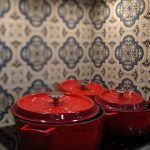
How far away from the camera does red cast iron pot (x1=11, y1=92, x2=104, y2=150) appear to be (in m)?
0.58

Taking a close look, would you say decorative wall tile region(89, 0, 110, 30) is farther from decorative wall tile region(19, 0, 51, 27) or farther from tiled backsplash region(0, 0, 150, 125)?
decorative wall tile region(19, 0, 51, 27)

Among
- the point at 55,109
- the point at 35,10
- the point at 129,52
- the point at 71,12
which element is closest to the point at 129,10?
the point at 129,52

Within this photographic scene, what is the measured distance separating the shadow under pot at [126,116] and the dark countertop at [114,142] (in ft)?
0.06

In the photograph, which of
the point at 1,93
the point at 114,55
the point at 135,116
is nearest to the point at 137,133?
the point at 135,116

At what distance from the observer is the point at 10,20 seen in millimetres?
1123

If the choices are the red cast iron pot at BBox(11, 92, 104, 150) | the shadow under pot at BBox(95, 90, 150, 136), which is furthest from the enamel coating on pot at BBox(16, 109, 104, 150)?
the shadow under pot at BBox(95, 90, 150, 136)

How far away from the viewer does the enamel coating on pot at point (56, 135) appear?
1.90 ft

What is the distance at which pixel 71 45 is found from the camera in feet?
4.29

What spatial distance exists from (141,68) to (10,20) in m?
0.64

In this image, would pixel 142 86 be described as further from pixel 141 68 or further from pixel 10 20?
pixel 10 20

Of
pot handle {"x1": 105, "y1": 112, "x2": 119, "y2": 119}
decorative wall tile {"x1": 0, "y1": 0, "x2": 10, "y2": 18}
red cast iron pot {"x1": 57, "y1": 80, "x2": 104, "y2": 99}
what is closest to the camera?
pot handle {"x1": 105, "y1": 112, "x2": 119, "y2": 119}

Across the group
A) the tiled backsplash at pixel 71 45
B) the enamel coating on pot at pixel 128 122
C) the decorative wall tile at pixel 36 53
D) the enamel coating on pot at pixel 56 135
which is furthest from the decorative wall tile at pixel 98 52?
the enamel coating on pot at pixel 56 135

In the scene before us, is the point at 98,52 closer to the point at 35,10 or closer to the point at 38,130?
the point at 35,10

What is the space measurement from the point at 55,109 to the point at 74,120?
6 centimetres
